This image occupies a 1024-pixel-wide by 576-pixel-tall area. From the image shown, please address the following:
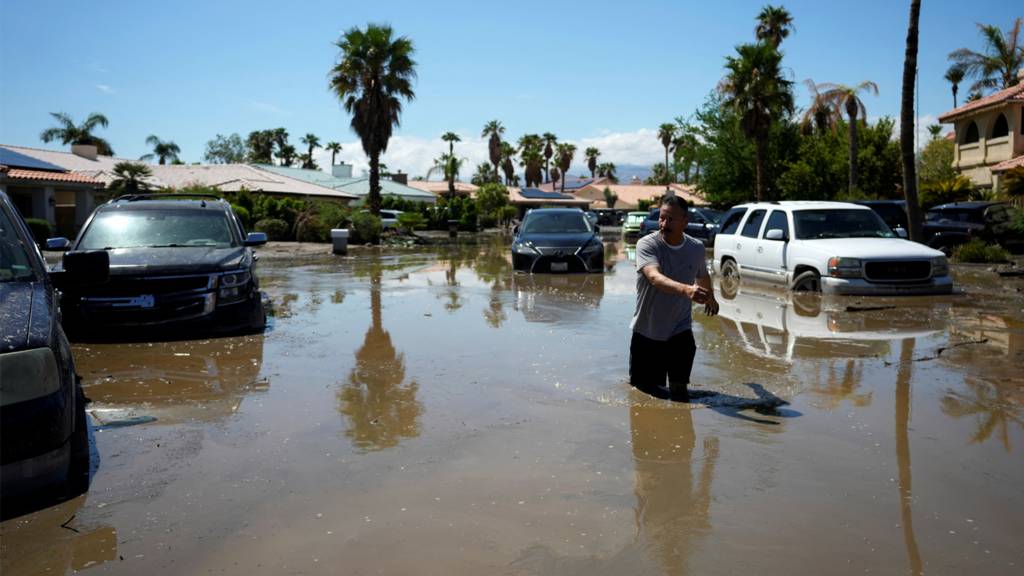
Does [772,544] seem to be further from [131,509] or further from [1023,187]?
[1023,187]

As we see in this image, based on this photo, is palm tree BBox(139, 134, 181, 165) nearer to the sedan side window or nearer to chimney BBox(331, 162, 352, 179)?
chimney BBox(331, 162, 352, 179)

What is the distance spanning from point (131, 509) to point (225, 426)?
1.68 meters

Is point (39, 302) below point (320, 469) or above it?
above

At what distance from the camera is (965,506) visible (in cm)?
434

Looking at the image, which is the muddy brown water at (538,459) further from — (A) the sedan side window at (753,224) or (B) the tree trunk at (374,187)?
(B) the tree trunk at (374,187)

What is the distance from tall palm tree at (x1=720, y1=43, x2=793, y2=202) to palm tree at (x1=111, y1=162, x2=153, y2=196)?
25732mm

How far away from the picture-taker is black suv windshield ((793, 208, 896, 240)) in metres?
14.0

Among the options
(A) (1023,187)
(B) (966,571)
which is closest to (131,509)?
(B) (966,571)

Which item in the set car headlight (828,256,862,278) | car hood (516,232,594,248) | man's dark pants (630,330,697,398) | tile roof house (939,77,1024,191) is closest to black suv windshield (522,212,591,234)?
car hood (516,232,594,248)

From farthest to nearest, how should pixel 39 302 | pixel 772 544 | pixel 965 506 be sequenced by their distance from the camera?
pixel 39 302
pixel 965 506
pixel 772 544

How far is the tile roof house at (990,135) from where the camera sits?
33312mm

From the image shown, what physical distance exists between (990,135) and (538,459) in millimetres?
37267

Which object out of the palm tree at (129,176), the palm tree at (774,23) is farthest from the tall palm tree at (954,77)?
the palm tree at (129,176)

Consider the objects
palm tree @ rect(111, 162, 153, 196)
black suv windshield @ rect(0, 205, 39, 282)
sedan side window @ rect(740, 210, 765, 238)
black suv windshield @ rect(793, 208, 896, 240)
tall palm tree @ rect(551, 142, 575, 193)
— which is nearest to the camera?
black suv windshield @ rect(0, 205, 39, 282)
